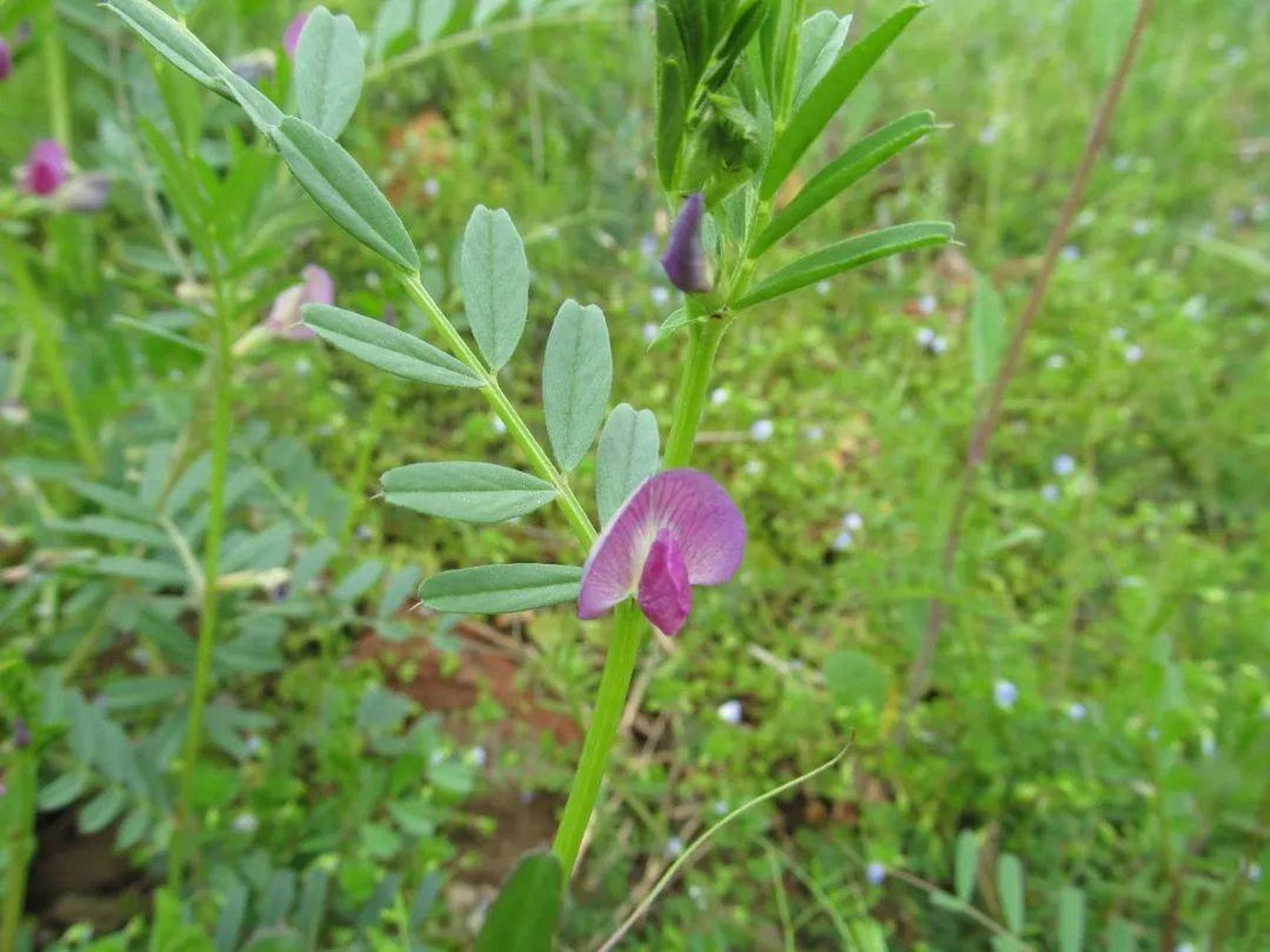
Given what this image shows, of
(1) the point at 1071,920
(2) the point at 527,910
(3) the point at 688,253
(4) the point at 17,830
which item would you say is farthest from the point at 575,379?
(1) the point at 1071,920

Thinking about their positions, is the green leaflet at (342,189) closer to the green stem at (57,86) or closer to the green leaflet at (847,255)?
the green leaflet at (847,255)

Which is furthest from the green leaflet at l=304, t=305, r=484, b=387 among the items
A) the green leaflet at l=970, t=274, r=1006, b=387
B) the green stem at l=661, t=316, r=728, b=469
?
the green leaflet at l=970, t=274, r=1006, b=387

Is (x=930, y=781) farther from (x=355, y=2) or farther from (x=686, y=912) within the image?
(x=355, y=2)

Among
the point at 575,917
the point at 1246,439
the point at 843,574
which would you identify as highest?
the point at 1246,439

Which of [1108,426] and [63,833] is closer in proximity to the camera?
[63,833]

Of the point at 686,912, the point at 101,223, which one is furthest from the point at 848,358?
the point at 101,223

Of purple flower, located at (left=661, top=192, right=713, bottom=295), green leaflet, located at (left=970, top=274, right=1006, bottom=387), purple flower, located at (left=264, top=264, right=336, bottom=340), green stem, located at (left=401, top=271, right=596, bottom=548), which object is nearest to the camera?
purple flower, located at (left=661, top=192, right=713, bottom=295)

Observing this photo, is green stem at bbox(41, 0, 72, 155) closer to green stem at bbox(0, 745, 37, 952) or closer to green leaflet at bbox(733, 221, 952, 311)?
green stem at bbox(0, 745, 37, 952)
